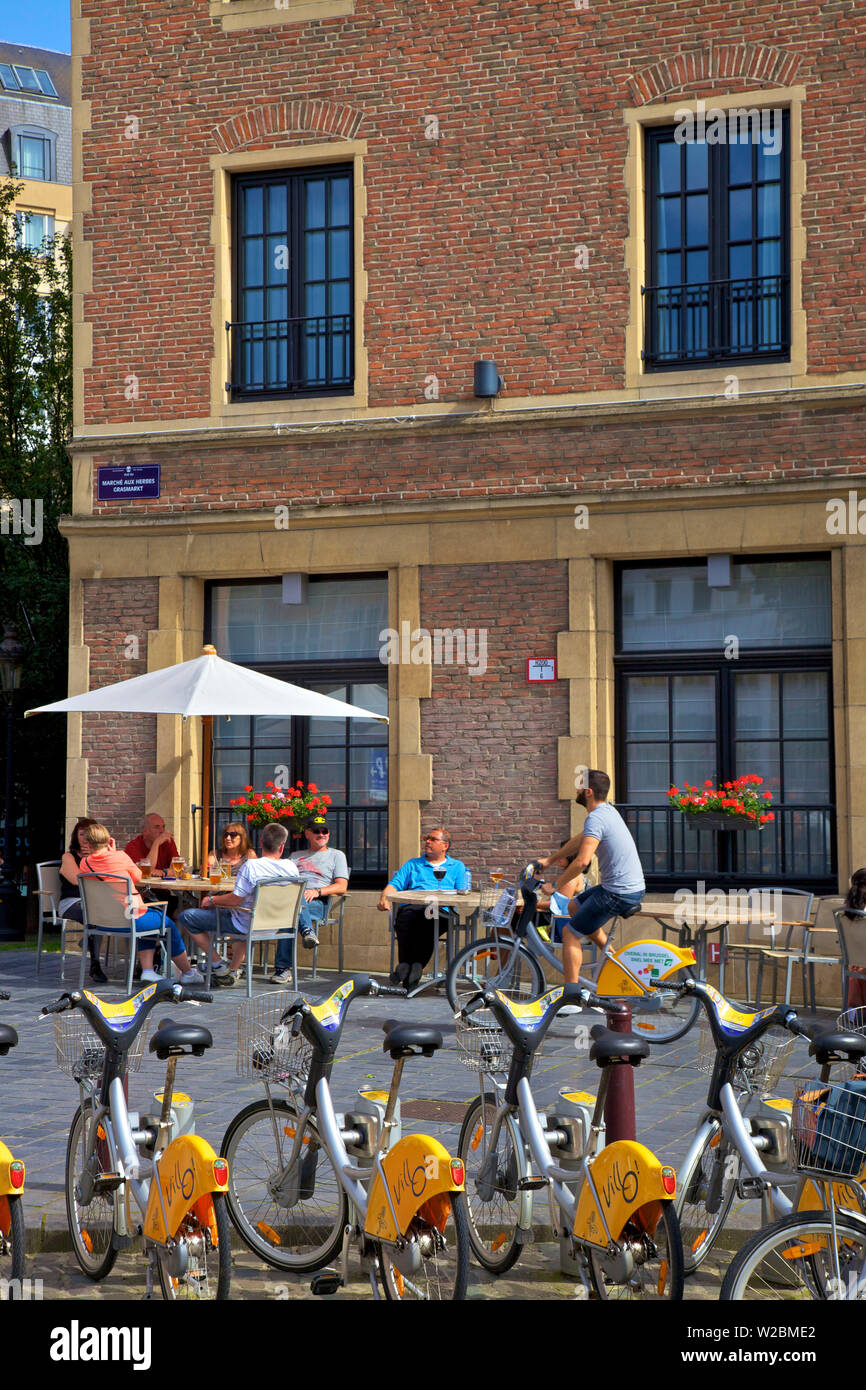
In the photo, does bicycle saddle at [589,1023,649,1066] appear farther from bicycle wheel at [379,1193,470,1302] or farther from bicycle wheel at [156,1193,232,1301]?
bicycle wheel at [156,1193,232,1301]

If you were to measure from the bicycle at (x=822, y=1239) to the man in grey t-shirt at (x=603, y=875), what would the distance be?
684 cm

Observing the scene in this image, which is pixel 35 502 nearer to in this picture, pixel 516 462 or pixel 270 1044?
pixel 516 462

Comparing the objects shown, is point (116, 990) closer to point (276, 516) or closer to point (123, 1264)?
point (276, 516)

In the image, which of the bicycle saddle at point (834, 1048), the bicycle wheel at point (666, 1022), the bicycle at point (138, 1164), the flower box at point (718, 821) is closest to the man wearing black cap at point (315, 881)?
the flower box at point (718, 821)

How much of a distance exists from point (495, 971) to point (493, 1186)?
6735 mm

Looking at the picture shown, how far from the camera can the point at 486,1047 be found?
5.41m

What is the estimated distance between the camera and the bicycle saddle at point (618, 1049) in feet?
16.0

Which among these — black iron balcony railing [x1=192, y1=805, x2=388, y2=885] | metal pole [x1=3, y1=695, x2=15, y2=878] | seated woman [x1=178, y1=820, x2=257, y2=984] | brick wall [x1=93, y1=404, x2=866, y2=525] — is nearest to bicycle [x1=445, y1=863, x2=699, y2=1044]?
black iron balcony railing [x1=192, y1=805, x2=388, y2=885]

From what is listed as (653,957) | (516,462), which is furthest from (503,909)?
(516,462)

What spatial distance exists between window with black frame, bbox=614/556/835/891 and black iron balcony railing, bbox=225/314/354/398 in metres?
3.24

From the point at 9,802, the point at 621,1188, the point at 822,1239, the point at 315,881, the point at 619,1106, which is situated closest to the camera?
the point at 822,1239

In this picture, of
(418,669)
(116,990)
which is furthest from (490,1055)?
(418,669)

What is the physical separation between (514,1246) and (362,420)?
31.5 feet

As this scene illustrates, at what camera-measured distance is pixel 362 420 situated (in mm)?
13875
